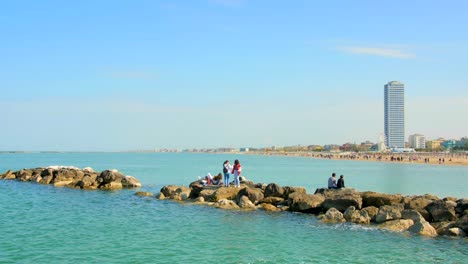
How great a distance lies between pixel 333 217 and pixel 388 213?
233cm

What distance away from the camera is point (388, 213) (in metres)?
20.0

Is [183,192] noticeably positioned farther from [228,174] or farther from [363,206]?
[363,206]

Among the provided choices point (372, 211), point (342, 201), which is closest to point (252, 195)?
point (342, 201)

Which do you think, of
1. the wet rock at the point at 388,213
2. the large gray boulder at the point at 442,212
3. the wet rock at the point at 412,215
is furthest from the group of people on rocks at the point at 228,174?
the large gray boulder at the point at 442,212

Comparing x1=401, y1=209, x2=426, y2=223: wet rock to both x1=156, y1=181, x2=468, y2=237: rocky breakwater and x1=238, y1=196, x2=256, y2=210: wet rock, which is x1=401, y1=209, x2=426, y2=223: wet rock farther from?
x1=238, y1=196, x2=256, y2=210: wet rock

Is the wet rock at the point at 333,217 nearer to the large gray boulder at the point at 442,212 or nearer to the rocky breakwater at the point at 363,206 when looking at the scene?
the rocky breakwater at the point at 363,206

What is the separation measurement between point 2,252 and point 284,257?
8.73 meters

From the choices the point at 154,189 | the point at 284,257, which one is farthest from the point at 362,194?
the point at 154,189

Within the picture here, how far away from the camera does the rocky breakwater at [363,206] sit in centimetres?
1877

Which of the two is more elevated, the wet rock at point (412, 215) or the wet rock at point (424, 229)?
the wet rock at point (412, 215)

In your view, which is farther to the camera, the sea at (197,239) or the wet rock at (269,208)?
the wet rock at (269,208)

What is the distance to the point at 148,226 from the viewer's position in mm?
19734

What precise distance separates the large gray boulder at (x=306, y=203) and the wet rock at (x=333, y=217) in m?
1.91

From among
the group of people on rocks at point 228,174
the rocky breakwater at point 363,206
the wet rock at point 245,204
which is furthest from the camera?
the group of people on rocks at point 228,174
